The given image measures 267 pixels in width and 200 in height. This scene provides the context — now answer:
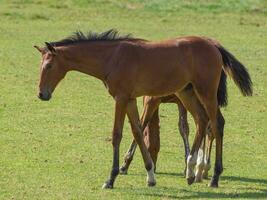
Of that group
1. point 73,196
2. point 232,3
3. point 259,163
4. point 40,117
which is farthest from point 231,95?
point 232,3

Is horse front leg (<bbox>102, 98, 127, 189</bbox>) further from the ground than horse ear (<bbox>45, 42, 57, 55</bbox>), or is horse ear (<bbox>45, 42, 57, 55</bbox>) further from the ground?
horse ear (<bbox>45, 42, 57, 55</bbox>)

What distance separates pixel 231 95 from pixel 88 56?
9.48 metres

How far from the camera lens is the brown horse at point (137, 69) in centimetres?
1216

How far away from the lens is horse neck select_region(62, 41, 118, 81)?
1225 centimetres

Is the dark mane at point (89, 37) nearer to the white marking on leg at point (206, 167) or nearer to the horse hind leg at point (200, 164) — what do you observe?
the horse hind leg at point (200, 164)

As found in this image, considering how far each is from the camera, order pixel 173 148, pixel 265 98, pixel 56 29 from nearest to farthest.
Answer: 1. pixel 173 148
2. pixel 265 98
3. pixel 56 29

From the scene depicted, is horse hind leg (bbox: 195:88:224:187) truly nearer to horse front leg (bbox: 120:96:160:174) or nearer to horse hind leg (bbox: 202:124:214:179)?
horse hind leg (bbox: 202:124:214:179)

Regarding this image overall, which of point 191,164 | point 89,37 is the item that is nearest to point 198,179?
point 191,164

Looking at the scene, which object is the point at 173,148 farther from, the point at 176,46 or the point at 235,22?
the point at 235,22

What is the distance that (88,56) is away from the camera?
12273mm

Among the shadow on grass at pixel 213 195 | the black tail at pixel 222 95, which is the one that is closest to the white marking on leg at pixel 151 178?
the shadow on grass at pixel 213 195

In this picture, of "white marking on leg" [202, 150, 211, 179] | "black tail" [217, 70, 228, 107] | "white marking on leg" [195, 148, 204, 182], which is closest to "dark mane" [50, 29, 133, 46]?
"black tail" [217, 70, 228, 107]

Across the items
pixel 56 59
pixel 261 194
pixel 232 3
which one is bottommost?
pixel 232 3

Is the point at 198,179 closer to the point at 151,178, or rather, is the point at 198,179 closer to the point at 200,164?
the point at 200,164
